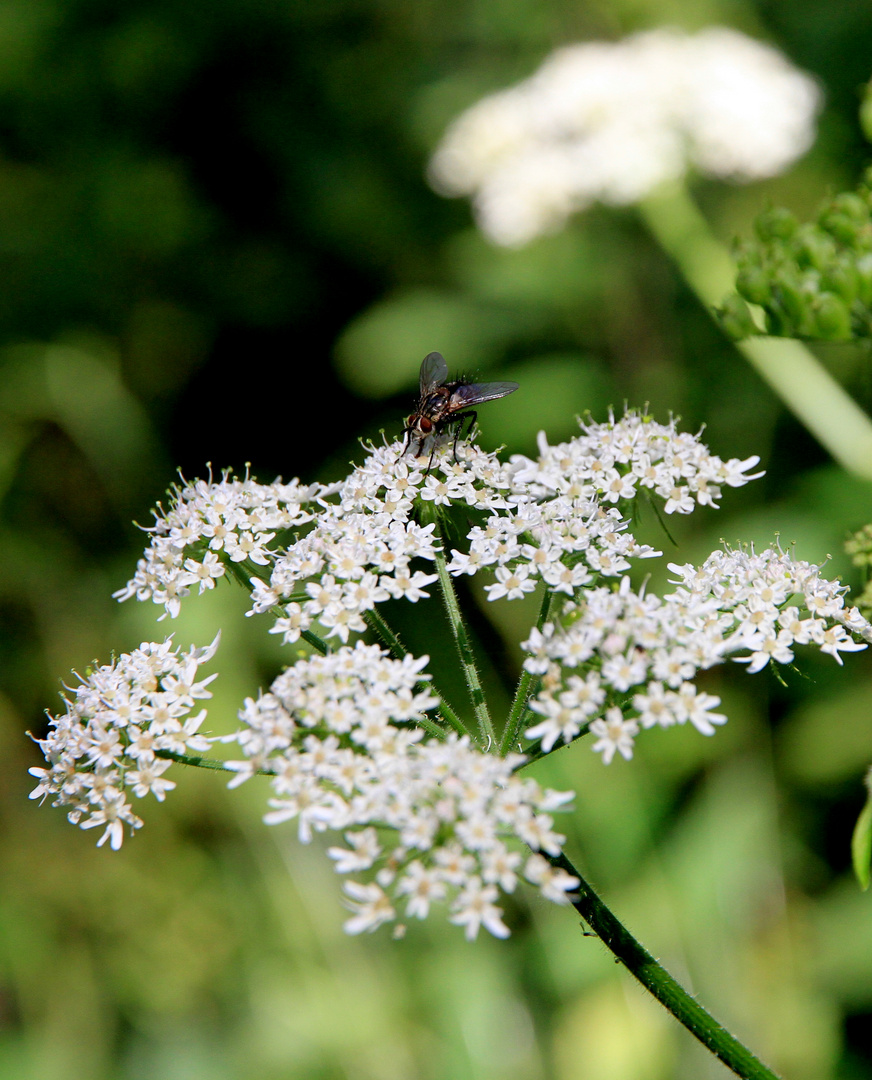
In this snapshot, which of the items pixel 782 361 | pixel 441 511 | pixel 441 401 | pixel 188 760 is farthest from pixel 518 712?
pixel 782 361

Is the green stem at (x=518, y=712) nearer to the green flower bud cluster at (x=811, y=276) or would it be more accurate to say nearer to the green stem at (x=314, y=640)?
the green stem at (x=314, y=640)

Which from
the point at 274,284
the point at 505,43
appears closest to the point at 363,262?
the point at 274,284

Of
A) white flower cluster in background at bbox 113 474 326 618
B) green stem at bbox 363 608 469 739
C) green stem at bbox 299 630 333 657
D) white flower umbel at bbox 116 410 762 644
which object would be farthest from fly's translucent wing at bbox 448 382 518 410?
green stem at bbox 299 630 333 657

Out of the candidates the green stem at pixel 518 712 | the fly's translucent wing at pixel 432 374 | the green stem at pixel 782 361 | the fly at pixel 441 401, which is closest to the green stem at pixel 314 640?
the green stem at pixel 518 712

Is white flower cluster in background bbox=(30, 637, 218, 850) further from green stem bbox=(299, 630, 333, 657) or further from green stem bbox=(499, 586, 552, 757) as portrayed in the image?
green stem bbox=(499, 586, 552, 757)

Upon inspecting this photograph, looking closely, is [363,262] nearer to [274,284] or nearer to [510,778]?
[274,284]

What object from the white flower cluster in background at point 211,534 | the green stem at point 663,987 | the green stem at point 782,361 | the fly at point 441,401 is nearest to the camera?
the green stem at point 663,987

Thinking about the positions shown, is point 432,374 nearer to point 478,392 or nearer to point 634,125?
point 478,392
